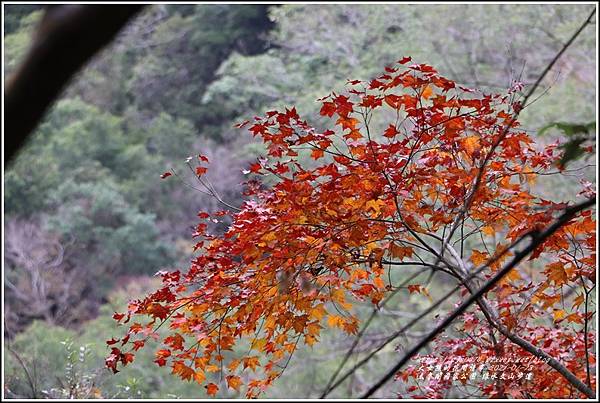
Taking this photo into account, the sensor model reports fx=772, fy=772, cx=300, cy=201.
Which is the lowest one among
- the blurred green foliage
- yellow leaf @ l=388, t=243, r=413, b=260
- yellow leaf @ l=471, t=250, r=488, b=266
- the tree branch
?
the blurred green foliage

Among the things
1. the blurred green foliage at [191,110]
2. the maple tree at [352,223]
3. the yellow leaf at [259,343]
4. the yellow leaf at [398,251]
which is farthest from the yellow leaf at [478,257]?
the blurred green foliage at [191,110]

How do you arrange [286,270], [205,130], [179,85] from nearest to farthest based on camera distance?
[286,270] < [205,130] < [179,85]

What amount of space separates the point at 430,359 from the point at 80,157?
39.6 ft

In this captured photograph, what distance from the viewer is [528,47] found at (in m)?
10.7

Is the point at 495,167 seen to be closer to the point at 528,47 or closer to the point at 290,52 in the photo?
the point at 528,47

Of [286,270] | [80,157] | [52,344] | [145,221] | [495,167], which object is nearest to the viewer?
[286,270]

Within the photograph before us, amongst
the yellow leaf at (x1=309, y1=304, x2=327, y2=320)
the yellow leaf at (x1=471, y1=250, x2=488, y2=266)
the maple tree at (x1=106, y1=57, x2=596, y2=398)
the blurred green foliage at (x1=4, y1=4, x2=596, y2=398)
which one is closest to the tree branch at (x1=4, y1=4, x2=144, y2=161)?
the maple tree at (x1=106, y1=57, x2=596, y2=398)

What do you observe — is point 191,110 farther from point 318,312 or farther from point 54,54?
point 54,54

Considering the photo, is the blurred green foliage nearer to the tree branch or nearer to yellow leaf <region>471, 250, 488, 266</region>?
yellow leaf <region>471, 250, 488, 266</region>

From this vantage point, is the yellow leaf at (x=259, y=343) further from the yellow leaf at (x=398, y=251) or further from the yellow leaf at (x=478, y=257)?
the yellow leaf at (x=478, y=257)

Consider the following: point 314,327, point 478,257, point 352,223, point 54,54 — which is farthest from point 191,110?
point 54,54

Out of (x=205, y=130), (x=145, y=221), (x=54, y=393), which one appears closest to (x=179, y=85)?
(x=205, y=130)

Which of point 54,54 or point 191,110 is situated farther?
point 191,110

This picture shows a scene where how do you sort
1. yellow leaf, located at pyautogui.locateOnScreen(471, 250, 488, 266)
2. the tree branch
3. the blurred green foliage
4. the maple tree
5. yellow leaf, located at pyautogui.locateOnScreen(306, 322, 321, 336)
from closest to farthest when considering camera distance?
the tree branch → the maple tree → yellow leaf, located at pyautogui.locateOnScreen(306, 322, 321, 336) → yellow leaf, located at pyautogui.locateOnScreen(471, 250, 488, 266) → the blurred green foliage
